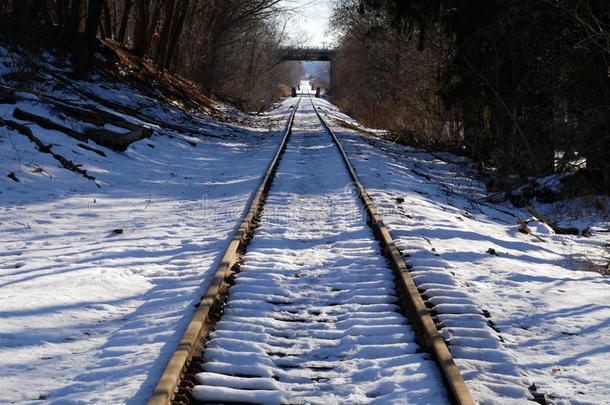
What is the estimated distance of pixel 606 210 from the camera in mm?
10945

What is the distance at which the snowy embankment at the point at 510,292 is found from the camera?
4180 mm

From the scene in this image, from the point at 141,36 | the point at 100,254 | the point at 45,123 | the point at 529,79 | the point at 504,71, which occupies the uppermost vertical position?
the point at 141,36

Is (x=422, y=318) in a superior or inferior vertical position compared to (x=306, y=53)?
inferior

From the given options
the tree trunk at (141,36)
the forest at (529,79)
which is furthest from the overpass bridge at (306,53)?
the forest at (529,79)

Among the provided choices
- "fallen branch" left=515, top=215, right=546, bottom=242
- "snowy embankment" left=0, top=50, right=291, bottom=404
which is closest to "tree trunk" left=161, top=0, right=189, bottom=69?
"snowy embankment" left=0, top=50, right=291, bottom=404

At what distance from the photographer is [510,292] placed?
601 cm

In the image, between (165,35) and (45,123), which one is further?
(165,35)

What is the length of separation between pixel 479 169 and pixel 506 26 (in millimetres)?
4376

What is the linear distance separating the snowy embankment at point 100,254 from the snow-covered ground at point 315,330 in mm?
501

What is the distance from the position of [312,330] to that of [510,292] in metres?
2.33

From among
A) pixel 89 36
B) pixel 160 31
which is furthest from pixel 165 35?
pixel 89 36

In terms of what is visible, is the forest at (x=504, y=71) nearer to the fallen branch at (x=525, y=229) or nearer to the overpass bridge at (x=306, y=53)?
the fallen branch at (x=525, y=229)

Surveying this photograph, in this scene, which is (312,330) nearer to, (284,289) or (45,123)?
(284,289)

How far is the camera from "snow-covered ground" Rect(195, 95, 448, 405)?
12.9ft
